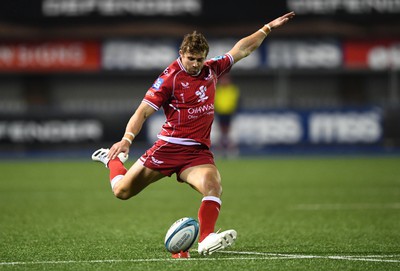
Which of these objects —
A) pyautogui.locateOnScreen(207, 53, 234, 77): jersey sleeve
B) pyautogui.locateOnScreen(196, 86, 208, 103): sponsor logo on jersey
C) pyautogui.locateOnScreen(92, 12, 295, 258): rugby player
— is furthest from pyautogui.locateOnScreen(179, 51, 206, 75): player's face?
pyautogui.locateOnScreen(207, 53, 234, 77): jersey sleeve

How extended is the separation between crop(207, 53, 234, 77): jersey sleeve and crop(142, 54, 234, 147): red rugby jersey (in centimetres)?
13

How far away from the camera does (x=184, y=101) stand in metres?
7.05

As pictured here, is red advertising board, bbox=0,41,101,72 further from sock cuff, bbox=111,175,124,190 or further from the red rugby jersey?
the red rugby jersey

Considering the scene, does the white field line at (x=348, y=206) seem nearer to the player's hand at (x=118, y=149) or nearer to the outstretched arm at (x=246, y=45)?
the outstretched arm at (x=246, y=45)

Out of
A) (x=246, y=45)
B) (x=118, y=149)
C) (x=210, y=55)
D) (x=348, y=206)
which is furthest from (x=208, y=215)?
(x=210, y=55)

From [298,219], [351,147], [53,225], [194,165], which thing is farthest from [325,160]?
[194,165]

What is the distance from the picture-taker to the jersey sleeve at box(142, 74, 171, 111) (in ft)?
22.8

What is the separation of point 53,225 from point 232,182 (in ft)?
19.5

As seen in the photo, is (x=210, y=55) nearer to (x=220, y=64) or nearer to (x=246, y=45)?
(x=246, y=45)

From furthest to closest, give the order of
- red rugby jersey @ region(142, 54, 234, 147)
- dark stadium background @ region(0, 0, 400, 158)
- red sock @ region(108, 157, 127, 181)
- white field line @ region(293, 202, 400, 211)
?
dark stadium background @ region(0, 0, 400, 158)
white field line @ region(293, 202, 400, 211)
red sock @ region(108, 157, 127, 181)
red rugby jersey @ region(142, 54, 234, 147)

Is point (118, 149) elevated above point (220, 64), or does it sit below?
below

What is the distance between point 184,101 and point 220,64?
62cm

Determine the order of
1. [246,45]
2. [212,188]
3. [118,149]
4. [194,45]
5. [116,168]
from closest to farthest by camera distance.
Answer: [118,149] < [194,45] < [212,188] < [116,168] < [246,45]

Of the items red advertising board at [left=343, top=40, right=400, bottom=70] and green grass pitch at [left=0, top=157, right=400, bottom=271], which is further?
red advertising board at [left=343, top=40, right=400, bottom=70]
